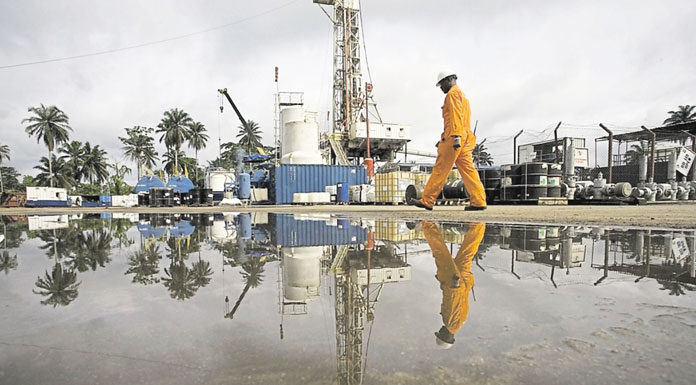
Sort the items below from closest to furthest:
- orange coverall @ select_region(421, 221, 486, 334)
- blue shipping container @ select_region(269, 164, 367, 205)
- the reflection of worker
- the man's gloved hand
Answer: the reflection of worker < orange coverall @ select_region(421, 221, 486, 334) < the man's gloved hand < blue shipping container @ select_region(269, 164, 367, 205)

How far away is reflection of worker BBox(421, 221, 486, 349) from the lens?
94 centimetres

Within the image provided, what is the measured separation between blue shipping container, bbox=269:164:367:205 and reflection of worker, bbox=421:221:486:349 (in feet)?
63.2

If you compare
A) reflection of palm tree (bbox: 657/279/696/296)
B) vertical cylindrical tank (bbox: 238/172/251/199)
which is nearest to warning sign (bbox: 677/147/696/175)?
reflection of palm tree (bbox: 657/279/696/296)

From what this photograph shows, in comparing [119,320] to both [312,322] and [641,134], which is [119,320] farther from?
[641,134]

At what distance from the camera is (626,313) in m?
1.05

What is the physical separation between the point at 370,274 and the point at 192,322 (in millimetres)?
839

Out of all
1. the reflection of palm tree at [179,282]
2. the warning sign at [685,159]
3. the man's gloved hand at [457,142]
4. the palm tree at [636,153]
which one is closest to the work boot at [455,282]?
the reflection of palm tree at [179,282]

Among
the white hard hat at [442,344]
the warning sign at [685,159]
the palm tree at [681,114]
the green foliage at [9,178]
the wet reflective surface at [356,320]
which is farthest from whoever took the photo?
the green foliage at [9,178]

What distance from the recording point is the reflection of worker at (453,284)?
0.94m

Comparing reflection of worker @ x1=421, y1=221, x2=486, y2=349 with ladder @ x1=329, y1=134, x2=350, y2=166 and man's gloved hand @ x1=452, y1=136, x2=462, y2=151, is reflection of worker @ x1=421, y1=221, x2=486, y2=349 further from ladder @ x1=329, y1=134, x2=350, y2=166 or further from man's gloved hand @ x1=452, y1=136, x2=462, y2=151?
ladder @ x1=329, y1=134, x2=350, y2=166

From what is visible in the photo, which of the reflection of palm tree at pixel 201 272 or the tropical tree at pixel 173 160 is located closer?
the reflection of palm tree at pixel 201 272

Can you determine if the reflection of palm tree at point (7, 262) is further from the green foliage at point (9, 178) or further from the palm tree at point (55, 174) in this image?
the green foliage at point (9, 178)

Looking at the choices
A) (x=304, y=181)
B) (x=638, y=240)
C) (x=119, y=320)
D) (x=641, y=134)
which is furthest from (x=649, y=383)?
(x=641, y=134)

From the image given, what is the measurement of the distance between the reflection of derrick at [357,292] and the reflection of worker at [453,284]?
0.19m
